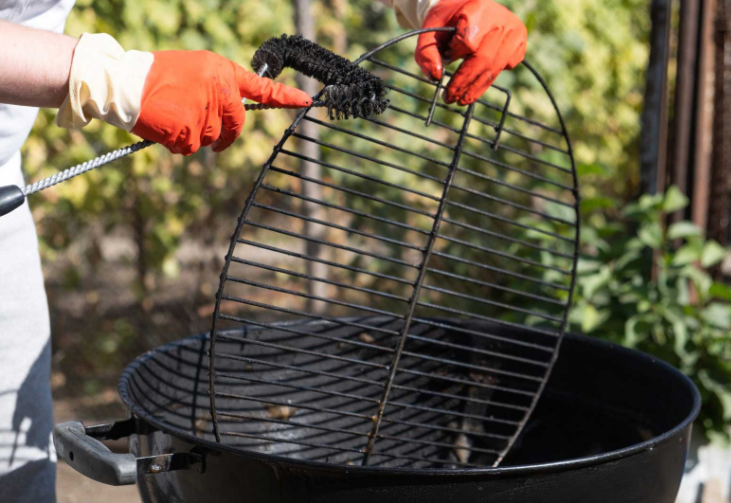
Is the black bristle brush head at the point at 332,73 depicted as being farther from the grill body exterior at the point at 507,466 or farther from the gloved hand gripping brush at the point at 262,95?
the grill body exterior at the point at 507,466

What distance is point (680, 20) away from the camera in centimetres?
259

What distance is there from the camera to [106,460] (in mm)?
1009

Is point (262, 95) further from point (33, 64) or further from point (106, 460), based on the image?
point (106, 460)

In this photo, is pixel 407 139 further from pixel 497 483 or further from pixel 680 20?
pixel 497 483

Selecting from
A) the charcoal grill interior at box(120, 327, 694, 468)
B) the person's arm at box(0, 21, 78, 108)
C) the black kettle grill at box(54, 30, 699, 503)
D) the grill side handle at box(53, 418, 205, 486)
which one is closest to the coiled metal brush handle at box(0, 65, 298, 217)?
the person's arm at box(0, 21, 78, 108)

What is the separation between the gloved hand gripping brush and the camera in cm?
107

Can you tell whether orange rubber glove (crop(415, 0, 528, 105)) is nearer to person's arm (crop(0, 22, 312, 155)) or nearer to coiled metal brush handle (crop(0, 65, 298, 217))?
person's arm (crop(0, 22, 312, 155))

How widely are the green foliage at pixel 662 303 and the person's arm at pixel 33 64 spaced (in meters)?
1.68

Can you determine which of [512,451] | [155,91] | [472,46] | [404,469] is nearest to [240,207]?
[512,451]

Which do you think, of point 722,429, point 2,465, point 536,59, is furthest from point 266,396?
point 536,59

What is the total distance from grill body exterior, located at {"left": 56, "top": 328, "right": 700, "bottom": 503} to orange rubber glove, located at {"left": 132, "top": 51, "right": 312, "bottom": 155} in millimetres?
450

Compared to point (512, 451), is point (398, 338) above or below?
above

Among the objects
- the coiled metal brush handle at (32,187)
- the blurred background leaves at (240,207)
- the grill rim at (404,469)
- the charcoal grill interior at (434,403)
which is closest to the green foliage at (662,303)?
the blurred background leaves at (240,207)

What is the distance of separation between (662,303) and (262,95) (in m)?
1.58
